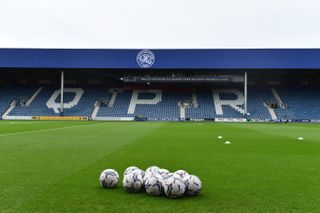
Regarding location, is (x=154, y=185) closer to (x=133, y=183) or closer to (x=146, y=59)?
(x=133, y=183)

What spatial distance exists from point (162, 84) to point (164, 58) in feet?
29.3

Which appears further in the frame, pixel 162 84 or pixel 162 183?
pixel 162 84

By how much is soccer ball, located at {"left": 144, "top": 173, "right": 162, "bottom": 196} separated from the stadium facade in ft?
167

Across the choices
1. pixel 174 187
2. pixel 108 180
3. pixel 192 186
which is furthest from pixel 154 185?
pixel 108 180

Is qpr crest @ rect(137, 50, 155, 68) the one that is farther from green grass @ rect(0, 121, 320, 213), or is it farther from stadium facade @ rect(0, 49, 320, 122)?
green grass @ rect(0, 121, 320, 213)

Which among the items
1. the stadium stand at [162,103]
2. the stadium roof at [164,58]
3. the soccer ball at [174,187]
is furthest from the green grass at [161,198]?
the stadium stand at [162,103]

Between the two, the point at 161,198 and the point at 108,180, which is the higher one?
the point at 108,180

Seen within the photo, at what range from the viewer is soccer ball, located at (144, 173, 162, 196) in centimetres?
631

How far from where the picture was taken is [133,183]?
658cm

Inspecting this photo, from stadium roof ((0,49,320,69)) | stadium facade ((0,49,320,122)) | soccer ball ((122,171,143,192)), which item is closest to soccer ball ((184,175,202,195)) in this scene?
soccer ball ((122,171,143,192))

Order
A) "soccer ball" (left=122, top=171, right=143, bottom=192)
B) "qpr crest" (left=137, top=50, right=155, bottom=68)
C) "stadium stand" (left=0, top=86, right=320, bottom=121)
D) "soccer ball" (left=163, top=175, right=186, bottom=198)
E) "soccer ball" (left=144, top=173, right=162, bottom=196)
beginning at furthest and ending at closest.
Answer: "stadium stand" (left=0, top=86, right=320, bottom=121), "qpr crest" (left=137, top=50, right=155, bottom=68), "soccer ball" (left=122, top=171, right=143, bottom=192), "soccer ball" (left=144, top=173, right=162, bottom=196), "soccer ball" (left=163, top=175, right=186, bottom=198)

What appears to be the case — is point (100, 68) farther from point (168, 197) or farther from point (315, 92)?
point (168, 197)

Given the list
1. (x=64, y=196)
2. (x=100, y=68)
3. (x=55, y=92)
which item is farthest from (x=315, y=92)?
(x=64, y=196)

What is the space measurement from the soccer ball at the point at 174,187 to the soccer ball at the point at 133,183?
559 mm
